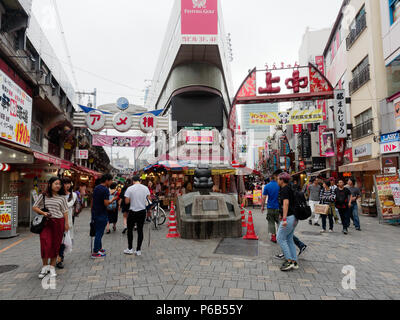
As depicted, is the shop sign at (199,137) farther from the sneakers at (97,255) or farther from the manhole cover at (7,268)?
the manhole cover at (7,268)

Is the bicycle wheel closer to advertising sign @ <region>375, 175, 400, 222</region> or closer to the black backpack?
the black backpack

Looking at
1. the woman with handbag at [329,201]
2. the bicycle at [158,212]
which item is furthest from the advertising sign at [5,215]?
the woman with handbag at [329,201]

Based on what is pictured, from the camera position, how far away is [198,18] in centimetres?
2402

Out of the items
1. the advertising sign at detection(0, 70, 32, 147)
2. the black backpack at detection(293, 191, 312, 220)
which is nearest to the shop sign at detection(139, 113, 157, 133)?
the advertising sign at detection(0, 70, 32, 147)

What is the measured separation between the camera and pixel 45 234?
4750 millimetres

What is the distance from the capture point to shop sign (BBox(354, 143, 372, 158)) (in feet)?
52.5

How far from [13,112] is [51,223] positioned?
22.0 feet

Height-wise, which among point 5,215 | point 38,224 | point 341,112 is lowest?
point 5,215

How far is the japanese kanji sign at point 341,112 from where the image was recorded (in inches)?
704

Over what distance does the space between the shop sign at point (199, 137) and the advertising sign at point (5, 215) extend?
18.8m

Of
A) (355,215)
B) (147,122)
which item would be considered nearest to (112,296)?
(355,215)

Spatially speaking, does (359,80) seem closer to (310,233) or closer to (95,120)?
(310,233)

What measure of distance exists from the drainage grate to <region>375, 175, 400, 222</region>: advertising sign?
6912mm
